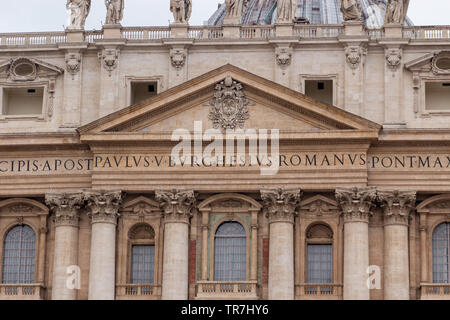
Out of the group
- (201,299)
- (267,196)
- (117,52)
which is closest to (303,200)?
(267,196)

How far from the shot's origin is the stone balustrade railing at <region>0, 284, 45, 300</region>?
56.2 metres

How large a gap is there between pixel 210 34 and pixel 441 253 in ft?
43.3

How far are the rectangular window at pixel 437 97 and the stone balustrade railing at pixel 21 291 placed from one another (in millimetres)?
17480

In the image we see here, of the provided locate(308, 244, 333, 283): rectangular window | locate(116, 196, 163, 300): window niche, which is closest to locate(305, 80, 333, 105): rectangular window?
locate(308, 244, 333, 283): rectangular window

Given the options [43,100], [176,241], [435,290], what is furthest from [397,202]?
[43,100]

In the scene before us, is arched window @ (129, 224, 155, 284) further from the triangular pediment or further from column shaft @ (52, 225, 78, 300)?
the triangular pediment

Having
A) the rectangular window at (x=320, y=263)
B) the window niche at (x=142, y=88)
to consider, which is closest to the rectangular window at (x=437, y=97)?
the rectangular window at (x=320, y=263)

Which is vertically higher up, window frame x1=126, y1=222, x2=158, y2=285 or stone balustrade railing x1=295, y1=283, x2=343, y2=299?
window frame x1=126, y1=222, x2=158, y2=285

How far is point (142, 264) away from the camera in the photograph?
5694 centimetres

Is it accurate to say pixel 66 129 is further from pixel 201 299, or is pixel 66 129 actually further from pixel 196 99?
pixel 201 299

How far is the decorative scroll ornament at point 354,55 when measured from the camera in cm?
5753

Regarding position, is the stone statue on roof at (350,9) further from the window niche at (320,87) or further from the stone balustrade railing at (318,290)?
the stone balustrade railing at (318,290)

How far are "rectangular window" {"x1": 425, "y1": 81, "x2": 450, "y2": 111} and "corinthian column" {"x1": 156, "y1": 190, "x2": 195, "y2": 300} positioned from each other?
10584 mm

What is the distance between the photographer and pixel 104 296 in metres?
55.2
